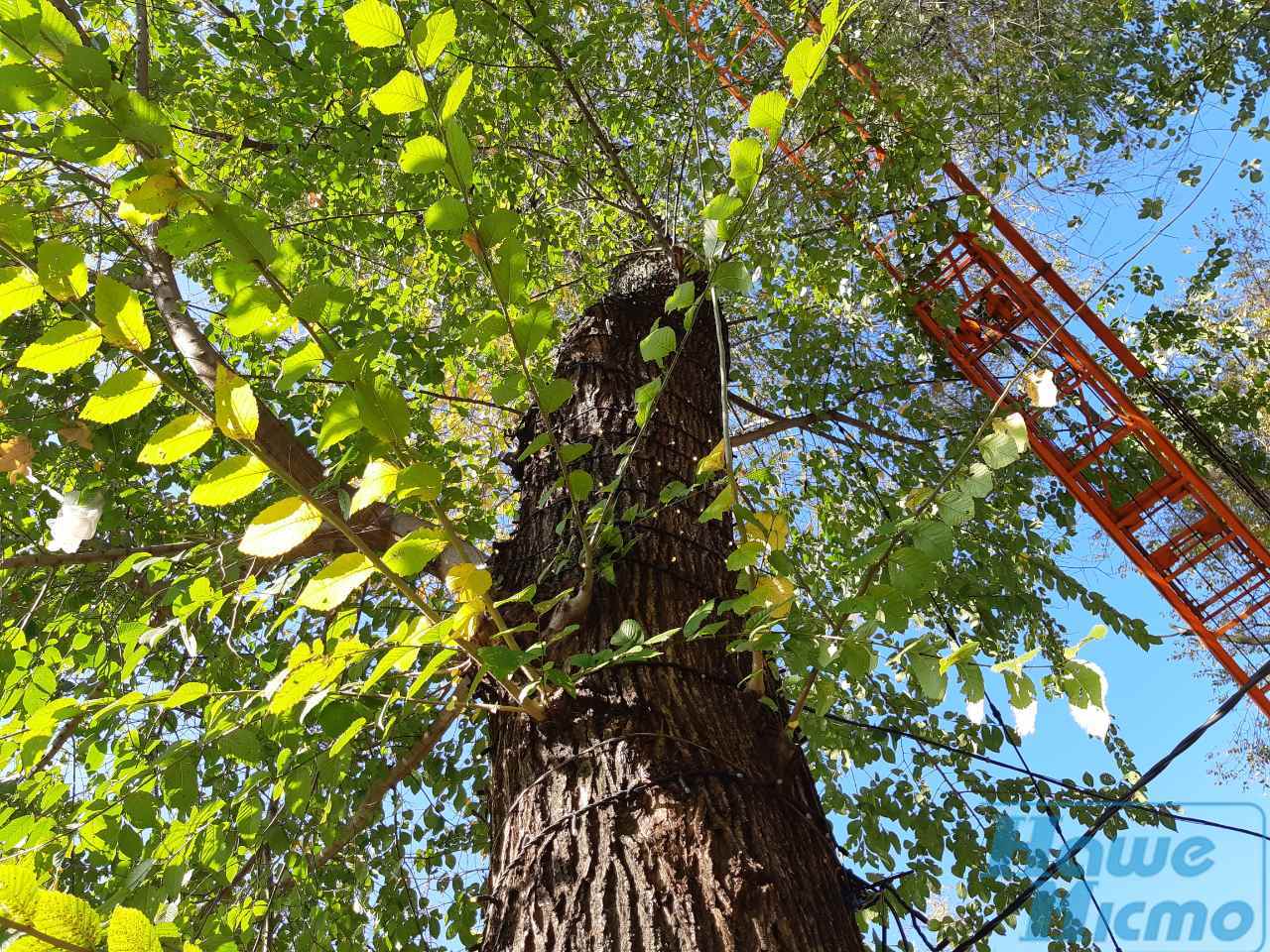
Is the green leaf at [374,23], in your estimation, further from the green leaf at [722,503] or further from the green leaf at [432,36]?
the green leaf at [722,503]

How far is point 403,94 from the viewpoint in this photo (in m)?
0.82

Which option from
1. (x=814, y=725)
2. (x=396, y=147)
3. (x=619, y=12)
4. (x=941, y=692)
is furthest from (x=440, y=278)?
(x=941, y=692)

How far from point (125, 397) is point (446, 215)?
1.22ft

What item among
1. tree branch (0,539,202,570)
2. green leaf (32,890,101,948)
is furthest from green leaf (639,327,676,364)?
tree branch (0,539,202,570)

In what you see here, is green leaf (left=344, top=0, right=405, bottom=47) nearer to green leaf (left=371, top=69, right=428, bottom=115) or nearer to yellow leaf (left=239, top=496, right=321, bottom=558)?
green leaf (left=371, top=69, right=428, bottom=115)

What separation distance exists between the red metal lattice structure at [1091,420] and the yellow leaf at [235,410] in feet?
9.88

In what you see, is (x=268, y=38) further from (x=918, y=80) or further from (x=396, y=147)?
(x=918, y=80)

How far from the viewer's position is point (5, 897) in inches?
22.5

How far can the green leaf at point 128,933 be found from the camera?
55cm

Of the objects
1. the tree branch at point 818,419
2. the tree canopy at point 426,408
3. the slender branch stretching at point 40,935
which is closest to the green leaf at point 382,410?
the tree canopy at point 426,408

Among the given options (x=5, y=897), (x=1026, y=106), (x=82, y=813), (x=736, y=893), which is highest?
(x=1026, y=106)

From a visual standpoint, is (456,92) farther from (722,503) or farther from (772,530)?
(772,530)

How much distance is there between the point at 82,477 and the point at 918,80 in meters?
3.84

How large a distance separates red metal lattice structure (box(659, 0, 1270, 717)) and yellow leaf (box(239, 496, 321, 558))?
2.96 metres
